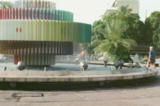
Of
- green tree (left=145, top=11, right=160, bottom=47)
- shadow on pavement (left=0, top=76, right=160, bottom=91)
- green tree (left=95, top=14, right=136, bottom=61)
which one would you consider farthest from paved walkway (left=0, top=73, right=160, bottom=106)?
green tree (left=145, top=11, right=160, bottom=47)

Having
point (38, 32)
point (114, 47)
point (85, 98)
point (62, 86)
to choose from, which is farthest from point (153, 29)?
point (85, 98)

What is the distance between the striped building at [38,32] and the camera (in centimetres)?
1344

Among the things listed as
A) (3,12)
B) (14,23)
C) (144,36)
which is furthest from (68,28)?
(144,36)

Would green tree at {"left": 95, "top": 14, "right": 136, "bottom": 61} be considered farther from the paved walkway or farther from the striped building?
the paved walkway

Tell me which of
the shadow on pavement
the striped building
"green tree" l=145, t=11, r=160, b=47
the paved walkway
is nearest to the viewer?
the paved walkway

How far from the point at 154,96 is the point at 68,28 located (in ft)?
19.4

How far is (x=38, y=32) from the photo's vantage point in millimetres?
13438

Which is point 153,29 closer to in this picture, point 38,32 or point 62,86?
point 38,32

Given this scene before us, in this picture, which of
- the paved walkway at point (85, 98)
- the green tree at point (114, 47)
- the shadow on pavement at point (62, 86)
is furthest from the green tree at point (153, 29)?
the paved walkway at point (85, 98)

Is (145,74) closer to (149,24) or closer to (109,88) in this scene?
(109,88)

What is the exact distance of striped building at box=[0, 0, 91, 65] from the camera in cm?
1344

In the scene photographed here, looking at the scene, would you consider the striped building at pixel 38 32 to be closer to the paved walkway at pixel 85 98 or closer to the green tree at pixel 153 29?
the paved walkway at pixel 85 98

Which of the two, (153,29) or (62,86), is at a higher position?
(153,29)

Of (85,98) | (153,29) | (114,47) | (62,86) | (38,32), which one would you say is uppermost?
(153,29)
